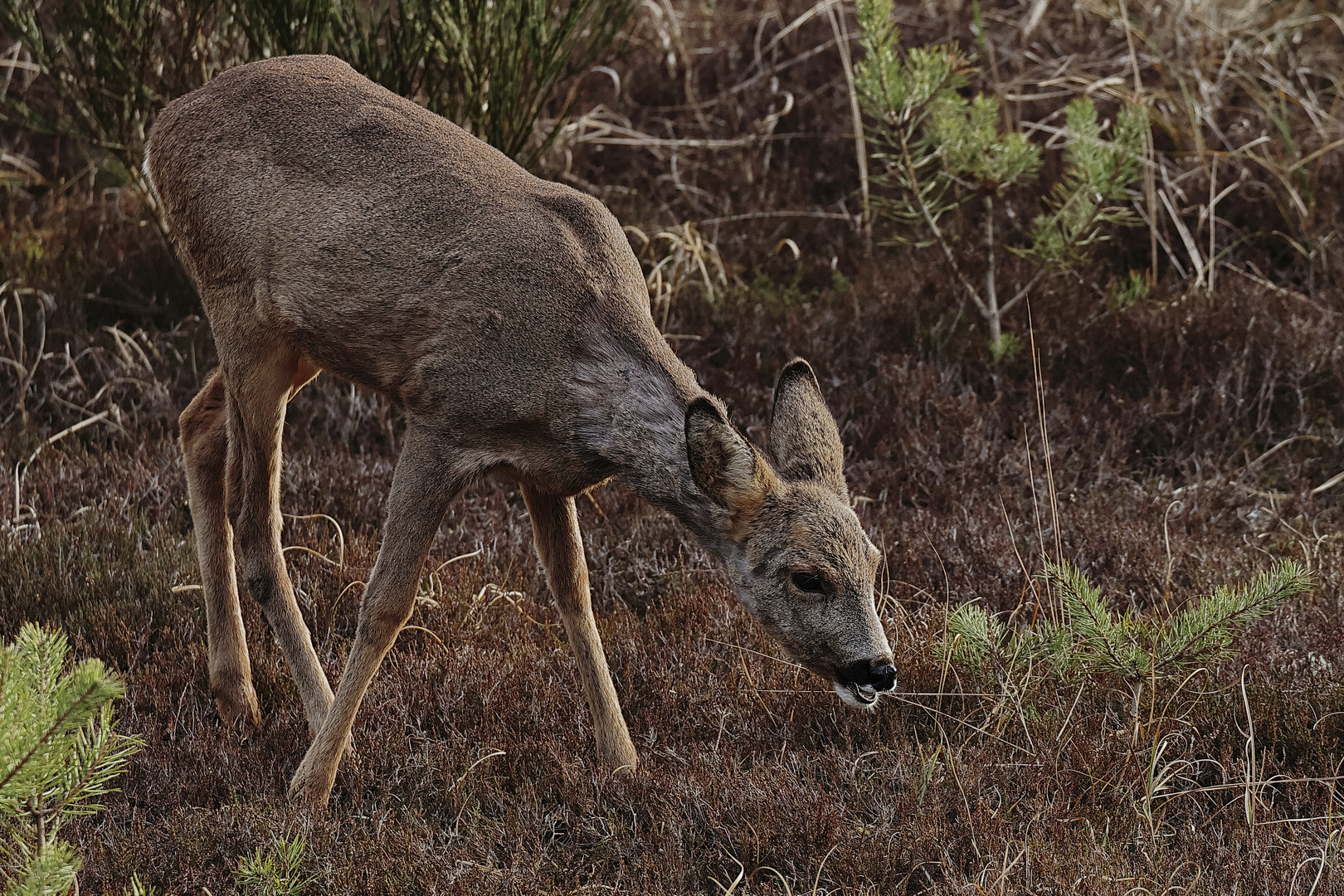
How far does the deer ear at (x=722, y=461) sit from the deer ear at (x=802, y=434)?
179 millimetres

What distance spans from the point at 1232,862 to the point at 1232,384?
156 inches

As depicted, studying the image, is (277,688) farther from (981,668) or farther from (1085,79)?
(1085,79)

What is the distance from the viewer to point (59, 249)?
8305 mm

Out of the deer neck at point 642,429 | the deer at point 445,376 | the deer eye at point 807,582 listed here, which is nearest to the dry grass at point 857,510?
the deer at point 445,376

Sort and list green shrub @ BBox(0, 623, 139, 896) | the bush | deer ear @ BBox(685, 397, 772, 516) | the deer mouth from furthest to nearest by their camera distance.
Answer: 1. the bush
2. the deer mouth
3. deer ear @ BBox(685, 397, 772, 516)
4. green shrub @ BBox(0, 623, 139, 896)

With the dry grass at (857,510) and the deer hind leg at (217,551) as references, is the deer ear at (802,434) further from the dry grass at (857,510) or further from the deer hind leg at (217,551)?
the deer hind leg at (217,551)

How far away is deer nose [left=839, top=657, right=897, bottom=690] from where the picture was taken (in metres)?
4.02

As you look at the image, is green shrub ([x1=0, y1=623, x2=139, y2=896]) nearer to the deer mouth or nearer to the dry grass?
the dry grass

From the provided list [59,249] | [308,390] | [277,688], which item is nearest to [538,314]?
[277,688]

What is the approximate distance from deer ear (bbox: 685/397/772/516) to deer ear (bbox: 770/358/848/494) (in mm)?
179

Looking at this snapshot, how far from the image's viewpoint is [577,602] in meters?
4.98

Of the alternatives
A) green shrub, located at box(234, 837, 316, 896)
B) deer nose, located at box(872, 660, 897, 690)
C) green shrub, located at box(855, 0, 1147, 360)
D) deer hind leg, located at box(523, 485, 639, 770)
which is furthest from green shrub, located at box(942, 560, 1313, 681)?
green shrub, located at box(855, 0, 1147, 360)

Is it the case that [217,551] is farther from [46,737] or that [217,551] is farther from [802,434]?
[46,737]

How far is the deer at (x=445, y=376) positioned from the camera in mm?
4211
